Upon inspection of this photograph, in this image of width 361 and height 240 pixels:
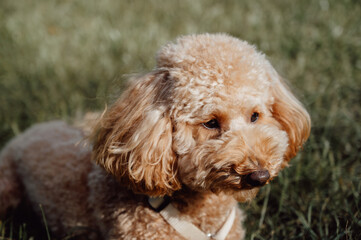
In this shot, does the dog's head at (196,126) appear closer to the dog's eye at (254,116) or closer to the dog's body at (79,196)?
the dog's eye at (254,116)

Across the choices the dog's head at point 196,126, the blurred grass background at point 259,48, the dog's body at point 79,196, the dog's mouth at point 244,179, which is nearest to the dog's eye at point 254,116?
the dog's head at point 196,126

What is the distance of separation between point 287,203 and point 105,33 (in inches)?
141

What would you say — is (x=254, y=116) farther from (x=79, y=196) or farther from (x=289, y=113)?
(x=79, y=196)

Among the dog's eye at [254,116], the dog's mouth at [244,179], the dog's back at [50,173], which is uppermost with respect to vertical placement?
the dog's eye at [254,116]

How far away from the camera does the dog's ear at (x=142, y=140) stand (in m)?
1.98

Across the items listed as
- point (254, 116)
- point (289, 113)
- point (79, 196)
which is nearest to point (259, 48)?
point (289, 113)

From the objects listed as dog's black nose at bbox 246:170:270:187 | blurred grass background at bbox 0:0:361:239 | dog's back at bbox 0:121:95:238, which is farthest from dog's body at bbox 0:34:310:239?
blurred grass background at bbox 0:0:361:239

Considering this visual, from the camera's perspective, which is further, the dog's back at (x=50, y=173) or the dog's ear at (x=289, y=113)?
the dog's back at (x=50, y=173)

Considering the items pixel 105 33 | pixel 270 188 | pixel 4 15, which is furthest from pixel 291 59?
pixel 4 15

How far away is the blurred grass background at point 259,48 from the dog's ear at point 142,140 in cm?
23

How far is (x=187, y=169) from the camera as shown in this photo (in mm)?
1980

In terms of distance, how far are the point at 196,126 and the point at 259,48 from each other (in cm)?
291

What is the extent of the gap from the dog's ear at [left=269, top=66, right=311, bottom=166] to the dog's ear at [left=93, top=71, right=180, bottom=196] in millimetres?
701

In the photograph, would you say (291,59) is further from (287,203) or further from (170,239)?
(170,239)
